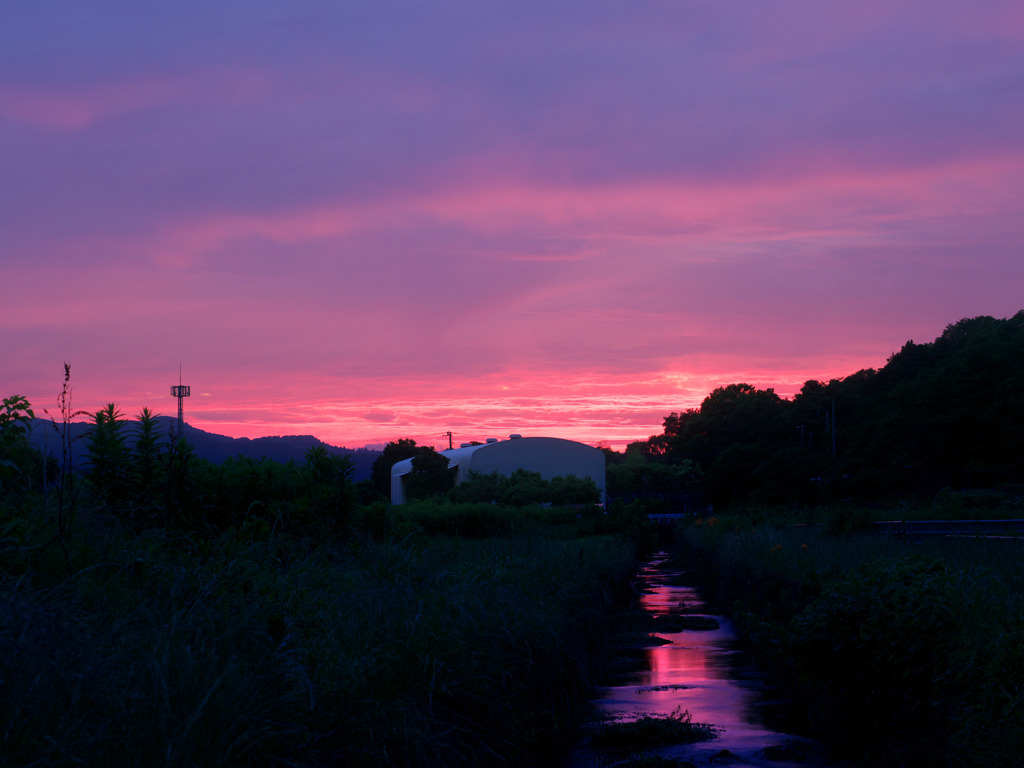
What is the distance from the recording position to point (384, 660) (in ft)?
20.0

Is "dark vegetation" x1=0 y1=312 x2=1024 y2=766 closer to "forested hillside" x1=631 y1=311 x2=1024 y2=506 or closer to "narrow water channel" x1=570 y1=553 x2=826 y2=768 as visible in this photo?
"narrow water channel" x1=570 y1=553 x2=826 y2=768

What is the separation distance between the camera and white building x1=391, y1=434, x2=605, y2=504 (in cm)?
5669

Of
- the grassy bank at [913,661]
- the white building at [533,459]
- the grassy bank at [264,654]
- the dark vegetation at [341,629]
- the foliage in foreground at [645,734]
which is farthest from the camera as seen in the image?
the white building at [533,459]

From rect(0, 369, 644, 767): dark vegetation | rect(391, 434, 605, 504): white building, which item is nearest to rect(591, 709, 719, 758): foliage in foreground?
rect(0, 369, 644, 767): dark vegetation

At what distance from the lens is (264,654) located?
210 inches

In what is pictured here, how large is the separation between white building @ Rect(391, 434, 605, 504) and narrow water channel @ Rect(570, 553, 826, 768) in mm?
38983

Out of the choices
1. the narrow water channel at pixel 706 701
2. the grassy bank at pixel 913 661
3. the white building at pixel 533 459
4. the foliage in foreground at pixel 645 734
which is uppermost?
the white building at pixel 533 459

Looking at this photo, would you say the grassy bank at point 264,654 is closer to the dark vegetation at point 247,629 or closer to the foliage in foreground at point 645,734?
the dark vegetation at point 247,629

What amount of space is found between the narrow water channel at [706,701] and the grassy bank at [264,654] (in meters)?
0.78

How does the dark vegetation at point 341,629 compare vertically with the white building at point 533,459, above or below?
below

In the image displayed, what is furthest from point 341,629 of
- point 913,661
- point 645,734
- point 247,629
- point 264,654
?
point 913,661

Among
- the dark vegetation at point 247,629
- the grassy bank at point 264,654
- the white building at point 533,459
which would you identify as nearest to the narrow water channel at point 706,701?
the dark vegetation at point 247,629

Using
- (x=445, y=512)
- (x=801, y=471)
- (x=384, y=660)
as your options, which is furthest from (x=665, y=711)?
(x=801, y=471)

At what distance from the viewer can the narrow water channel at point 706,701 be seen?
8.72 metres
